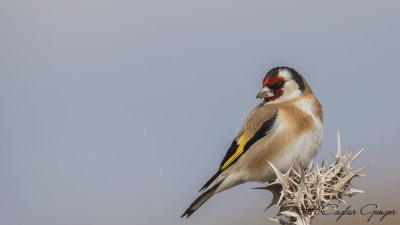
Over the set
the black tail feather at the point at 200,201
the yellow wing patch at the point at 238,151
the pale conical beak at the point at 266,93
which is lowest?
the black tail feather at the point at 200,201

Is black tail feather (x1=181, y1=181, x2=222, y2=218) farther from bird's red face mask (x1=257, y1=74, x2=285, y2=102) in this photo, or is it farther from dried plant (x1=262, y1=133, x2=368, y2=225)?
dried plant (x1=262, y1=133, x2=368, y2=225)

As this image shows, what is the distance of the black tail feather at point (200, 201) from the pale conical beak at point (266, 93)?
42.1 inches

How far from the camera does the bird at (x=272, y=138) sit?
18.0 ft

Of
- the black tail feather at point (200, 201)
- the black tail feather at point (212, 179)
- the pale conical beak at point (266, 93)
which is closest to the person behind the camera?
the black tail feather at point (200, 201)

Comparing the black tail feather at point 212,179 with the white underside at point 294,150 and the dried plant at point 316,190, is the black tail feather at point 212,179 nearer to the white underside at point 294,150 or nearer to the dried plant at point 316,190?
the white underside at point 294,150

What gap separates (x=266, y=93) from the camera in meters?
5.85

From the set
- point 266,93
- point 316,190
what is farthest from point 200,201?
point 316,190

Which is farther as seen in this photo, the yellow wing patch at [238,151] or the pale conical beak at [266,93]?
the pale conical beak at [266,93]

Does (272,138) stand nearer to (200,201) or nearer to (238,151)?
(238,151)

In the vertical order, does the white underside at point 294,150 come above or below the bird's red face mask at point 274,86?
below

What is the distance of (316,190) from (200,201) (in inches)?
95.7

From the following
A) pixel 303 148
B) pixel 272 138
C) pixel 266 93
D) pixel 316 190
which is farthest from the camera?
pixel 266 93

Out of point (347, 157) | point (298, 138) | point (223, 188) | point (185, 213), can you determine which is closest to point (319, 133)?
point (298, 138)

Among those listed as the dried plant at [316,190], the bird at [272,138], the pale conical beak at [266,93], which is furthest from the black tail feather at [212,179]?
the dried plant at [316,190]
